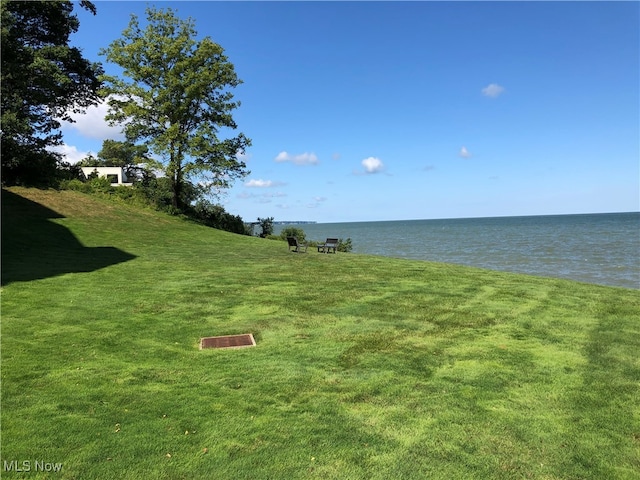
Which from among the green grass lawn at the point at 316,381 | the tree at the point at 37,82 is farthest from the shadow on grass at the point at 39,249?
the tree at the point at 37,82

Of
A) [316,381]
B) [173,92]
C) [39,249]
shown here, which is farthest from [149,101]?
[316,381]

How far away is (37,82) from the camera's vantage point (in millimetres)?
25578

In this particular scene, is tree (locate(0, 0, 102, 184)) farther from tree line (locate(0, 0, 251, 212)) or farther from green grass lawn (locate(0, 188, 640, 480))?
green grass lawn (locate(0, 188, 640, 480))

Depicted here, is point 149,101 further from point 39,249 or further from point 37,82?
point 39,249

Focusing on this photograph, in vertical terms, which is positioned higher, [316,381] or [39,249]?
[39,249]

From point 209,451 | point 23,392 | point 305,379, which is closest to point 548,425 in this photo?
point 305,379

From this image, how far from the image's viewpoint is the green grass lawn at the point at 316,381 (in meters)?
3.64

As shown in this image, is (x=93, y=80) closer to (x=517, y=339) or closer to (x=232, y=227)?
(x=232, y=227)

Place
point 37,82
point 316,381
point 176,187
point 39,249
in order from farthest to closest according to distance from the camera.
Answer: point 176,187 < point 37,82 < point 39,249 < point 316,381

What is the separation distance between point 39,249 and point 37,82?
608 inches

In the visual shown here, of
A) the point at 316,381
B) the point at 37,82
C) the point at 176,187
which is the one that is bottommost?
the point at 316,381

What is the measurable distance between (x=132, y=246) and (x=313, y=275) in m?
9.64

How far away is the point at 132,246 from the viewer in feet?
61.5

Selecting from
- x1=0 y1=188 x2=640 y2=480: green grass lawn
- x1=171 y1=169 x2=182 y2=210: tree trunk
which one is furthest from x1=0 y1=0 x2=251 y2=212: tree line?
x1=0 y1=188 x2=640 y2=480: green grass lawn
